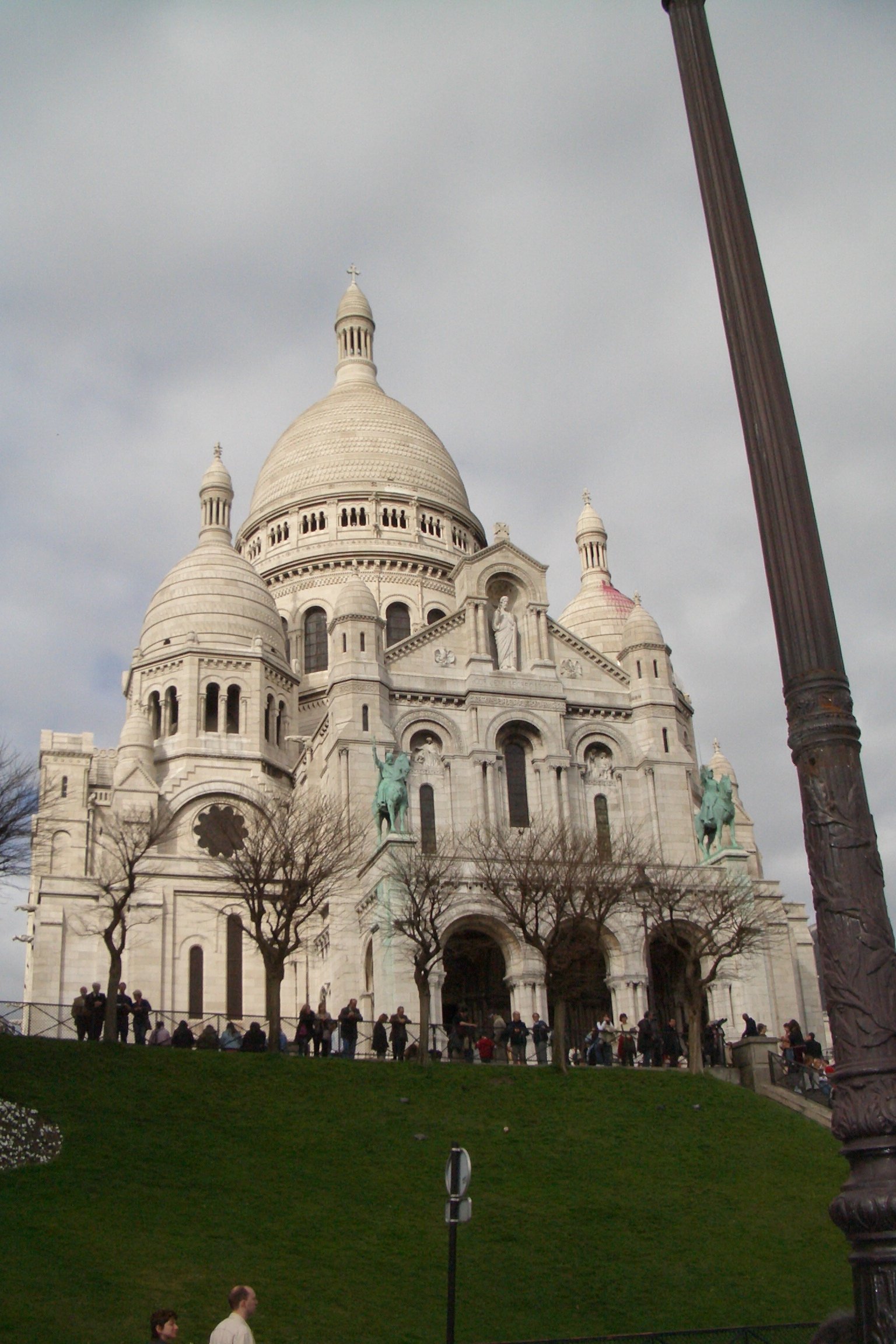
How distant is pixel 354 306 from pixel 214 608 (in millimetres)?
35506

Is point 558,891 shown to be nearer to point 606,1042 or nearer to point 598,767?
point 606,1042

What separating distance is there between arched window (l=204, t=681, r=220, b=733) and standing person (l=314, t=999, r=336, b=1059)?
26.0 meters

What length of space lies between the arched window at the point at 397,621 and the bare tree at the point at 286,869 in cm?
1963

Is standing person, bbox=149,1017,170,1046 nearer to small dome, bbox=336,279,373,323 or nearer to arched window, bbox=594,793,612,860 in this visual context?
arched window, bbox=594,793,612,860

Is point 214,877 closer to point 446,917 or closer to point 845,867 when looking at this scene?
point 446,917

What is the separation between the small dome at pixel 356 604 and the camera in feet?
186

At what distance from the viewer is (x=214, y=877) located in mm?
49562

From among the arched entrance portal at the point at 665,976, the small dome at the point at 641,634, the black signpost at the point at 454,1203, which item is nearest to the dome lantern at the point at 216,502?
the small dome at the point at 641,634

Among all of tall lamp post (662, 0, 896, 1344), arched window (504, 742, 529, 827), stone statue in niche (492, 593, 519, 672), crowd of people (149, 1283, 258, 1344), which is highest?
stone statue in niche (492, 593, 519, 672)

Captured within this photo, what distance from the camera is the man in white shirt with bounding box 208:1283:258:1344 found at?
12.2 meters

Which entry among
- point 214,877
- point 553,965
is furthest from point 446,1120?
point 214,877

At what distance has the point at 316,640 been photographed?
246 feet

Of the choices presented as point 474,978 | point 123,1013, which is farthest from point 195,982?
point 123,1013

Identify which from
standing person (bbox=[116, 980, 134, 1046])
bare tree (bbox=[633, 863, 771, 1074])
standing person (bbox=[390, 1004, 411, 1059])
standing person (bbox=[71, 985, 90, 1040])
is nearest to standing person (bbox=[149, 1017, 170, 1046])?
standing person (bbox=[116, 980, 134, 1046])
